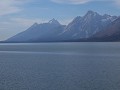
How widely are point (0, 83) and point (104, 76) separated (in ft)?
70.1

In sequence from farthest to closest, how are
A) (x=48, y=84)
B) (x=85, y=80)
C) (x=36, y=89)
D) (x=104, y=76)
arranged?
(x=104, y=76) → (x=85, y=80) → (x=48, y=84) → (x=36, y=89)

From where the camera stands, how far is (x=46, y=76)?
6469 cm

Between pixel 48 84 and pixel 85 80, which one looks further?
pixel 85 80

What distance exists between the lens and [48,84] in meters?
54.5

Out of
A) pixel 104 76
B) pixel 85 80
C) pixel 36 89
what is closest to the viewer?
pixel 36 89

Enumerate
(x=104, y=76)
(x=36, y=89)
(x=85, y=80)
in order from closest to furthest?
(x=36, y=89) < (x=85, y=80) < (x=104, y=76)

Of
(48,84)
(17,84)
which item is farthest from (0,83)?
(48,84)

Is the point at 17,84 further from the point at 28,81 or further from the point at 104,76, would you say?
the point at 104,76

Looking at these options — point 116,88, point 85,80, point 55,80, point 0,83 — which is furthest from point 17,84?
point 116,88

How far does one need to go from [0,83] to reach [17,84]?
12.0 ft

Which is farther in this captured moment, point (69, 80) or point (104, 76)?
point (104, 76)

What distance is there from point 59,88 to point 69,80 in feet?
26.3

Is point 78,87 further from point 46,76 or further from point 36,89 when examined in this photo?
point 46,76

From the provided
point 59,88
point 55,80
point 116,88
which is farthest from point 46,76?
point 116,88
